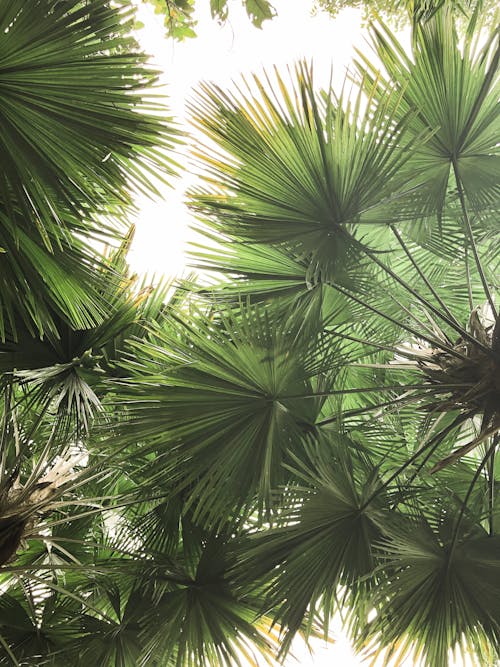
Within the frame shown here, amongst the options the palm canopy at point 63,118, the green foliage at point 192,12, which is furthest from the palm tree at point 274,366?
the green foliage at point 192,12

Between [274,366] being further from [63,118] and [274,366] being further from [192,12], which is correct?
[192,12]

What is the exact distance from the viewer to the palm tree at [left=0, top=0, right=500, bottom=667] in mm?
1324

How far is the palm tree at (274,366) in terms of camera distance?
132 cm

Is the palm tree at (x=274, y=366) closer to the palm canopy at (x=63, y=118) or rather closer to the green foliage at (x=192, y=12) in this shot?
the palm canopy at (x=63, y=118)

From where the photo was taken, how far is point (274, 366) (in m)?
1.56

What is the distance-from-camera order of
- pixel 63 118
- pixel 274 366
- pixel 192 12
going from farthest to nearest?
pixel 192 12 → pixel 274 366 → pixel 63 118

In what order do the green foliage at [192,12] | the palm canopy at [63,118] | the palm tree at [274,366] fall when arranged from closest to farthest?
the palm canopy at [63,118] < the palm tree at [274,366] < the green foliage at [192,12]

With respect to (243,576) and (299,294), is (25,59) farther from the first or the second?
(243,576)

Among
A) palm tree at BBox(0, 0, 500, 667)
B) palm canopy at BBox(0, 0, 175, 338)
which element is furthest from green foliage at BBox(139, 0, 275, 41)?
palm canopy at BBox(0, 0, 175, 338)

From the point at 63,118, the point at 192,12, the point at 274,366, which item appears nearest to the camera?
the point at 63,118

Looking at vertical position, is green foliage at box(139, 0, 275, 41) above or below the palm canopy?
above

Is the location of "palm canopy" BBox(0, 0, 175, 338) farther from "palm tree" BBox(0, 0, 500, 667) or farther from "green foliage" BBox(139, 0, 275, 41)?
"green foliage" BBox(139, 0, 275, 41)

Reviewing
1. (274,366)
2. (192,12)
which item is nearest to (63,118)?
(274,366)

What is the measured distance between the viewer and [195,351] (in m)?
1.58
